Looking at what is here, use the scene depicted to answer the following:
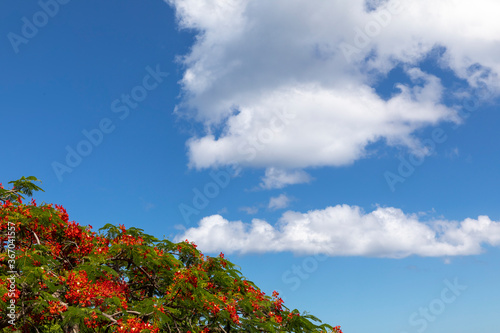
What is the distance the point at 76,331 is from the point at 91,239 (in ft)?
8.79

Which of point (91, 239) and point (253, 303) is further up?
point (91, 239)

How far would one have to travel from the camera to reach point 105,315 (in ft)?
30.8

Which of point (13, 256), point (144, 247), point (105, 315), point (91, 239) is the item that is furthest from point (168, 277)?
point (13, 256)

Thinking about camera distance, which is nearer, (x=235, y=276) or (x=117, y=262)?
(x=117, y=262)

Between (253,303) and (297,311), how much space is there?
4.35 ft

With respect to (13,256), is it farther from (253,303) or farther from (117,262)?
(253,303)

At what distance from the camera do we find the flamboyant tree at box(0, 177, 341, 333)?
9492mm

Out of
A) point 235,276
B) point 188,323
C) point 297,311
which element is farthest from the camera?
point 235,276

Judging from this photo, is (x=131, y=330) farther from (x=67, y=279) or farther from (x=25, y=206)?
(x=25, y=206)

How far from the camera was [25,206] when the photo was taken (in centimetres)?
1163

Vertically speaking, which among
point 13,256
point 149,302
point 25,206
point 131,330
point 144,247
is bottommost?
point 131,330

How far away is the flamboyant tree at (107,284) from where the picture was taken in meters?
9.49

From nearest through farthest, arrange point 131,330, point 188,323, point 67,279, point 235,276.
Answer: point 131,330 → point 67,279 → point 188,323 → point 235,276

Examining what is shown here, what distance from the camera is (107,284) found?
10539 mm
